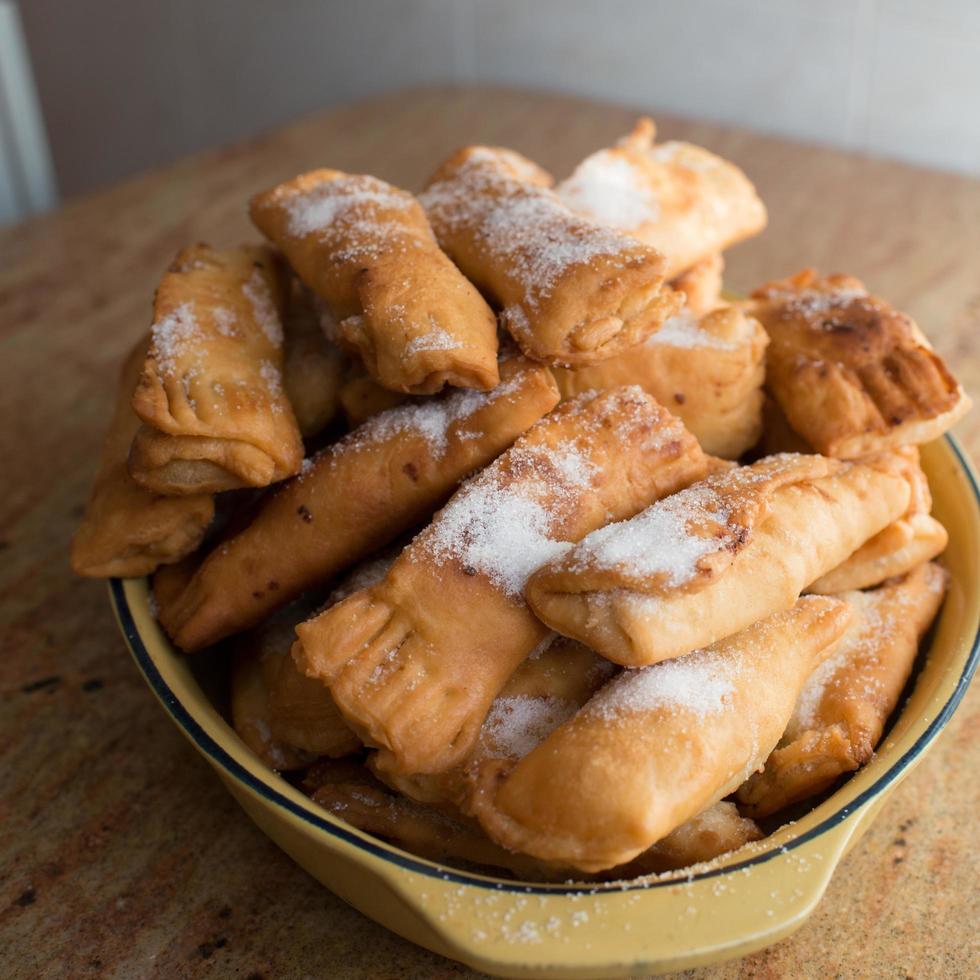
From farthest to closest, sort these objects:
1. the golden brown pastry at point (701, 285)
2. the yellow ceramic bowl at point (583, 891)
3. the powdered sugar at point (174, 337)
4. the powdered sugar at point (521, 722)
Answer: the golden brown pastry at point (701, 285) → the powdered sugar at point (174, 337) → the powdered sugar at point (521, 722) → the yellow ceramic bowl at point (583, 891)

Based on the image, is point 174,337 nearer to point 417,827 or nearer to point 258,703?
point 258,703

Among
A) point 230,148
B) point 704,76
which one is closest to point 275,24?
point 230,148

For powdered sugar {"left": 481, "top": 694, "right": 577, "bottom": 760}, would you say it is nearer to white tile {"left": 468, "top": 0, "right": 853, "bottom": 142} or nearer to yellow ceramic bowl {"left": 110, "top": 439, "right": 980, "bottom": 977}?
yellow ceramic bowl {"left": 110, "top": 439, "right": 980, "bottom": 977}

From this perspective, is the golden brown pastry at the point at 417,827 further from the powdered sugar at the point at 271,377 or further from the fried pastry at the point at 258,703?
the powdered sugar at the point at 271,377

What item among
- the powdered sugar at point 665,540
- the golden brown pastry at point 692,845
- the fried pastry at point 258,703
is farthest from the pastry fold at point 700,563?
the fried pastry at point 258,703

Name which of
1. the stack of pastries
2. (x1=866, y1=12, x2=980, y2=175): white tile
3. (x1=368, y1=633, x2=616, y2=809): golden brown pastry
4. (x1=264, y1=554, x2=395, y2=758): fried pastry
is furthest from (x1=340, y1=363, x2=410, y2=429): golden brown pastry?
(x1=866, y1=12, x2=980, y2=175): white tile

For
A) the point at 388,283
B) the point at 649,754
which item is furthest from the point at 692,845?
the point at 388,283
